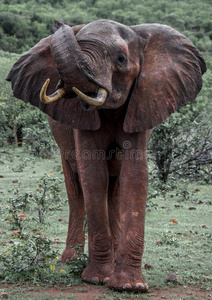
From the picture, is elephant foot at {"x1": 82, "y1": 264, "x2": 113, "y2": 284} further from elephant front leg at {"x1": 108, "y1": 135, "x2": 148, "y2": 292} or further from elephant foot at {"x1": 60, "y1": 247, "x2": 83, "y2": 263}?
elephant foot at {"x1": 60, "y1": 247, "x2": 83, "y2": 263}

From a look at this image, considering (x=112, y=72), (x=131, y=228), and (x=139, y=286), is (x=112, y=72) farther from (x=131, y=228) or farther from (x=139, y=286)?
(x=139, y=286)

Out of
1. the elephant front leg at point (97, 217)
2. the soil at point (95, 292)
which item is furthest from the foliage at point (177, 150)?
the soil at point (95, 292)

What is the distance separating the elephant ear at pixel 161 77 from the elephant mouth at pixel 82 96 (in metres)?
0.66

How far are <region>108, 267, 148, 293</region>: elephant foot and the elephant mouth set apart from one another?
1480 millimetres

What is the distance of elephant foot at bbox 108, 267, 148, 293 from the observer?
→ 4109 millimetres

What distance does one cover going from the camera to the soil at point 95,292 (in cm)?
396

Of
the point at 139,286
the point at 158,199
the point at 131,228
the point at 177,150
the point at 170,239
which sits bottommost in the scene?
the point at 158,199

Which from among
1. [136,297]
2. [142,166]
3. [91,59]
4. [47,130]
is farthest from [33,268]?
[47,130]

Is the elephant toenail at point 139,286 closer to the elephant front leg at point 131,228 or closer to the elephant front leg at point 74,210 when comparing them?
the elephant front leg at point 131,228

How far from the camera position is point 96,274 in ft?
14.6

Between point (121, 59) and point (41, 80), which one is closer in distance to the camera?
point (121, 59)

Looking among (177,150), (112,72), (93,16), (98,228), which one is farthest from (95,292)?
(93,16)

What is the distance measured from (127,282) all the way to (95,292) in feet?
0.94

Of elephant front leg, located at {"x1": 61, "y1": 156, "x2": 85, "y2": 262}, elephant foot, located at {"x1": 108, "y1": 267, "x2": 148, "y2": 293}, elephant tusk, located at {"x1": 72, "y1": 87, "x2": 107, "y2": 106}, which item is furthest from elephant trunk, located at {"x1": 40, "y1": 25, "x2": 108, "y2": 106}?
elephant front leg, located at {"x1": 61, "y1": 156, "x2": 85, "y2": 262}
